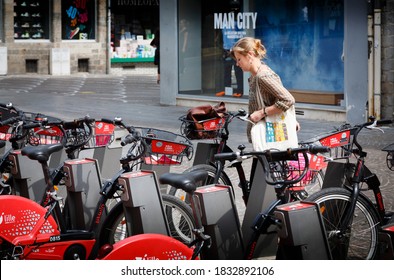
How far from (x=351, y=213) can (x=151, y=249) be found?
1482 millimetres

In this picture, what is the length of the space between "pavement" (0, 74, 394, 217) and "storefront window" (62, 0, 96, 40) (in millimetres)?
1829

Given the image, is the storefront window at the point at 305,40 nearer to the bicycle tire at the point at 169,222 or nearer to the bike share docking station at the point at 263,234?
the bike share docking station at the point at 263,234

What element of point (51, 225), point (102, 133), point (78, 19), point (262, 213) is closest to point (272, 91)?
point (262, 213)

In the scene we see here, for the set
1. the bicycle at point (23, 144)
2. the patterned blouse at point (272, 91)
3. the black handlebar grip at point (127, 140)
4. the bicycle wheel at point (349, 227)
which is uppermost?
the patterned blouse at point (272, 91)

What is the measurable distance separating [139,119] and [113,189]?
10.4 m

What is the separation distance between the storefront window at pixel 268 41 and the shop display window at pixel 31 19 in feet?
47.8

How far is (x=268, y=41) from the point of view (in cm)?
1725

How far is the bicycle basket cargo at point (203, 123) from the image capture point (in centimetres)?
765

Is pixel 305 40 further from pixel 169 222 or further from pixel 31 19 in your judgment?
pixel 31 19

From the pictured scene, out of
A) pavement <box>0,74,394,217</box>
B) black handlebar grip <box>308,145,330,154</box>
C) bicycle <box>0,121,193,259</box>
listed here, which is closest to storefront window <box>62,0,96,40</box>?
pavement <box>0,74,394,217</box>

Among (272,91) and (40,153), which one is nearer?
(40,153)

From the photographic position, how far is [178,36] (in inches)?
746

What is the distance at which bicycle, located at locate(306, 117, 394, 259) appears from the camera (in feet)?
19.3

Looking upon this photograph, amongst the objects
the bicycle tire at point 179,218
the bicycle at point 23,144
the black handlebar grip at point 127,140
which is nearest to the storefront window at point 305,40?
the bicycle at point 23,144
